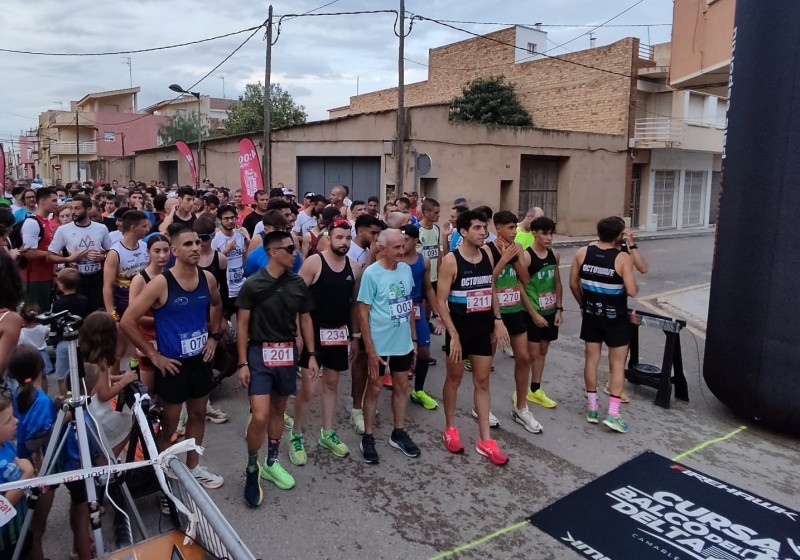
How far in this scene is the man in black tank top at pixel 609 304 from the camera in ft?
17.0

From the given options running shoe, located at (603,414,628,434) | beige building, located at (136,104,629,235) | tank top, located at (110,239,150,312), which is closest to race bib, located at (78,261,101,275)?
tank top, located at (110,239,150,312)

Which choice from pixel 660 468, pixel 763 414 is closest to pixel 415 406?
pixel 660 468

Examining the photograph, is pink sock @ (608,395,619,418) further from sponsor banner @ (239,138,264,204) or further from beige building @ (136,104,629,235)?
beige building @ (136,104,629,235)

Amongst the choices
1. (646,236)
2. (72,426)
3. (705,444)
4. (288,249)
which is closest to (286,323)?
(288,249)

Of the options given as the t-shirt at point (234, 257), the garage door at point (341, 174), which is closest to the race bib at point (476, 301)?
the t-shirt at point (234, 257)

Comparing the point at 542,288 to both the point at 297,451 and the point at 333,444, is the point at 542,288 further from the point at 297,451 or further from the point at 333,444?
the point at 297,451

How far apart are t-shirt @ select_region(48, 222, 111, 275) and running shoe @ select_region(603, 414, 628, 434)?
546 cm

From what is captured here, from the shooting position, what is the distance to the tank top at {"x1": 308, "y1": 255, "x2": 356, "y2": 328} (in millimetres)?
4574

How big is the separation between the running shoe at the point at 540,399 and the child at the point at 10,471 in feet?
14.3

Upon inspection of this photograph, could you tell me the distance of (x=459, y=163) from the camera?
1909 cm

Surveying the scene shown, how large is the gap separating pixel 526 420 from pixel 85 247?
16.1 ft

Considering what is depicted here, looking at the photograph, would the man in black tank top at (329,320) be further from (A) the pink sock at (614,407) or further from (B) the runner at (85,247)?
(B) the runner at (85,247)

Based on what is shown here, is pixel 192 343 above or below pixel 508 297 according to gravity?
below

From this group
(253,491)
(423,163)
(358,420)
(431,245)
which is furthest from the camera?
(423,163)
